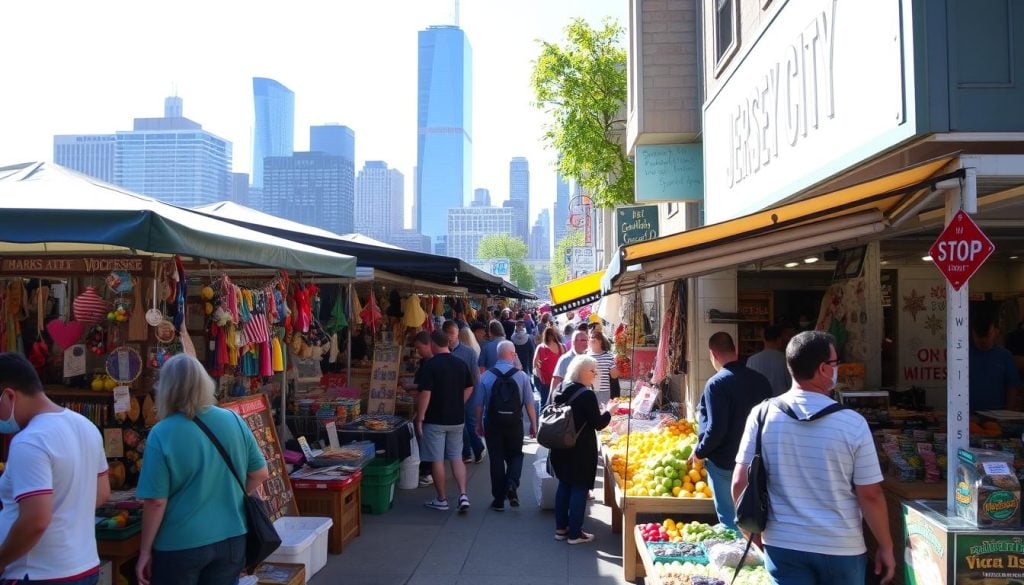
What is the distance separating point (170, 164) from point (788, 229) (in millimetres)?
205751

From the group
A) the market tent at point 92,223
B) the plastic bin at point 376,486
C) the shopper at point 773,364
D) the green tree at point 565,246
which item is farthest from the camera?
the green tree at point 565,246

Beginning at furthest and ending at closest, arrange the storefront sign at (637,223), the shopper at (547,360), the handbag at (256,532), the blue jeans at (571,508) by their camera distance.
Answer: the storefront sign at (637,223) < the shopper at (547,360) < the blue jeans at (571,508) < the handbag at (256,532)

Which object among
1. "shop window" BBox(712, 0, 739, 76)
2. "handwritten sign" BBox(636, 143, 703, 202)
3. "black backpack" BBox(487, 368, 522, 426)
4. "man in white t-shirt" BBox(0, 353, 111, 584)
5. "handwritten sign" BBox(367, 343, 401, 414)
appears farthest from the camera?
"handwritten sign" BBox(636, 143, 703, 202)

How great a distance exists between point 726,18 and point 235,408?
7.49 metres

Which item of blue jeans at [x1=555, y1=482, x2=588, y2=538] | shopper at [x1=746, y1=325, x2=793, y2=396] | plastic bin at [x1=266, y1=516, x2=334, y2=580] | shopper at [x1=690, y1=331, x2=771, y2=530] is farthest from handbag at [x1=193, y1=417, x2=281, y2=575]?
shopper at [x1=746, y1=325, x2=793, y2=396]

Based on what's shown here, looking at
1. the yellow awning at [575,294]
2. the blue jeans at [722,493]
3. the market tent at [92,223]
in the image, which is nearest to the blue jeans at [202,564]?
the market tent at [92,223]

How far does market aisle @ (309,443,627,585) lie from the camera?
20.1 ft

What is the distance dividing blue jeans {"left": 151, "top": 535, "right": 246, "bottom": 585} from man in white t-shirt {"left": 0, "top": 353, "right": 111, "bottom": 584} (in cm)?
31

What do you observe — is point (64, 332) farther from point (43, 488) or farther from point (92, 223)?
point (43, 488)

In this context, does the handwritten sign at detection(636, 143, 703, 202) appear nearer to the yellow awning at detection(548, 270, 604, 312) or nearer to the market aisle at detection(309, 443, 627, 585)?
the yellow awning at detection(548, 270, 604, 312)

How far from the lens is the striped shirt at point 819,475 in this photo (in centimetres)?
333

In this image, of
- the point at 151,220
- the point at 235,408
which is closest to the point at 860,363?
the point at 235,408

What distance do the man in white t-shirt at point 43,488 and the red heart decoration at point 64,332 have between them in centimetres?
254

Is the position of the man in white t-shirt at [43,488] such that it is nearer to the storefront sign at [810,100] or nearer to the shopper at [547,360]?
the storefront sign at [810,100]
